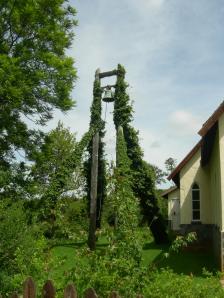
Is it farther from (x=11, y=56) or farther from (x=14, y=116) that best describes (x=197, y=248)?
(x=11, y=56)

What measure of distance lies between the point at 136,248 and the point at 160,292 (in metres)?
0.80

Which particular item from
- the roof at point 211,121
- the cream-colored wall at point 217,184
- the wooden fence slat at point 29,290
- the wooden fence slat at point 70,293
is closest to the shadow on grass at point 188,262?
the cream-colored wall at point 217,184

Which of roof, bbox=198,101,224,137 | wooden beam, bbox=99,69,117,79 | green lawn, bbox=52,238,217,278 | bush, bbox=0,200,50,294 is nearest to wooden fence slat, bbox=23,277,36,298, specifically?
bush, bbox=0,200,50,294

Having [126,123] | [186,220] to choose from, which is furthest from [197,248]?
[126,123]

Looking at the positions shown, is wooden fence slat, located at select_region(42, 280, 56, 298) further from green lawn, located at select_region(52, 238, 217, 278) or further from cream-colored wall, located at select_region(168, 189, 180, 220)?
cream-colored wall, located at select_region(168, 189, 180, 220)

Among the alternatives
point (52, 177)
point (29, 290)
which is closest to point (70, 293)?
point (29, 290)

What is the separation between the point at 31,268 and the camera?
6086 millimetres

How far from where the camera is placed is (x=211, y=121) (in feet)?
52.4

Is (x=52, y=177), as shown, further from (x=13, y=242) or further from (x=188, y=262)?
(x=13, y=242)

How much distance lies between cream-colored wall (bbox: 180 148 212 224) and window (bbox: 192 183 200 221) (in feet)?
0.65

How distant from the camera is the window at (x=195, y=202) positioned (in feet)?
76.7

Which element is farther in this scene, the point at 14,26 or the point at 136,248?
the point at 14,26

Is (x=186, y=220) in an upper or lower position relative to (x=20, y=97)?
lower

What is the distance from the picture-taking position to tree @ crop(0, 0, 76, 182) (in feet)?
61.2
